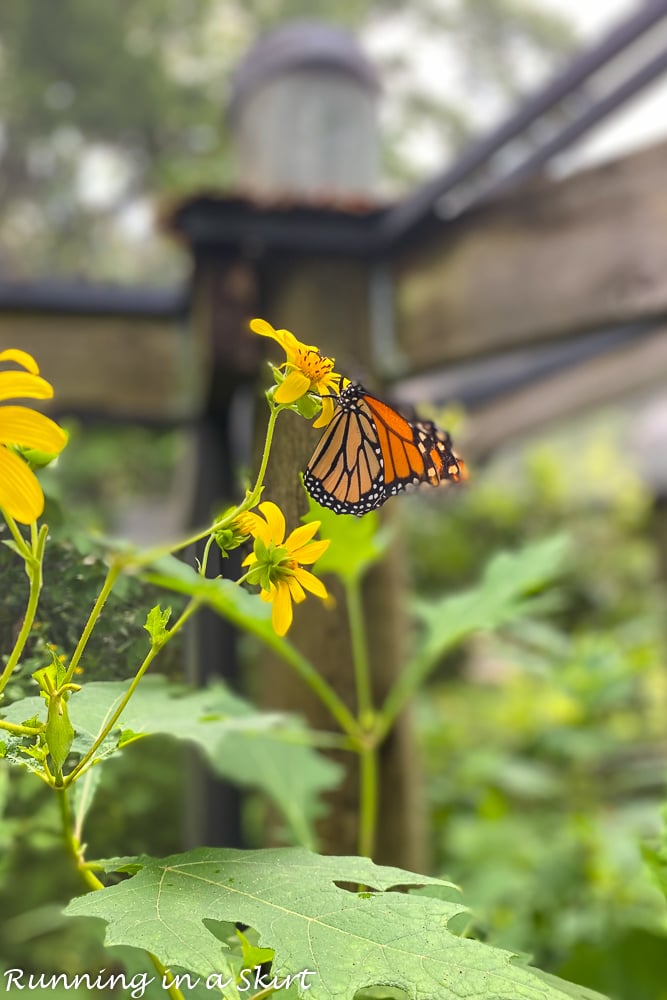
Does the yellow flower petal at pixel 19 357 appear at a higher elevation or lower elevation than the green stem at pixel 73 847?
higher

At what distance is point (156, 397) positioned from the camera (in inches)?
65.9

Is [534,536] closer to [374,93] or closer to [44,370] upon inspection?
[374,93]

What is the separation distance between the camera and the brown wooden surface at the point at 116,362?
1622mm

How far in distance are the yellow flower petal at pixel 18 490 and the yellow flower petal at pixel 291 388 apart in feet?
0.29

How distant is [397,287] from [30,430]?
1232 millimetres

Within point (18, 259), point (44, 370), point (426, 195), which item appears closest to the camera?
point (426, 195)

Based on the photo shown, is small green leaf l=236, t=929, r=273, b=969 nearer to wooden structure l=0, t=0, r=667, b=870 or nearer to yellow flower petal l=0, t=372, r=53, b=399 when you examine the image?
yellow flower petal l=0, t=372, r=53, b=399

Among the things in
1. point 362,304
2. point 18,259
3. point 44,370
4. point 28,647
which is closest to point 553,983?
point 28,647

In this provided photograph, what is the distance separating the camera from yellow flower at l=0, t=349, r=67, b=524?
0.87 ft

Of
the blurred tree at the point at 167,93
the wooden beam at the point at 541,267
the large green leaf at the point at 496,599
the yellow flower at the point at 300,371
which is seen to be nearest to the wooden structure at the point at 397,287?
the wooden beam at the point at 541,267

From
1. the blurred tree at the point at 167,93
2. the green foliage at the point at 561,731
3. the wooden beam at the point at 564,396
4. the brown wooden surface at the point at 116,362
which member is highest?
the blurred tree at the point at 167,93

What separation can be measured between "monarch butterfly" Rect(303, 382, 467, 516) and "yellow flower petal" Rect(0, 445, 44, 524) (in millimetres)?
110

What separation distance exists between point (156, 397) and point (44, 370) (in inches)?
8.5

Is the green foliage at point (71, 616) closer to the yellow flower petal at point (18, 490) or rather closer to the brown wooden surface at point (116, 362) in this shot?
the yellow flower petal at point (18, 490)
